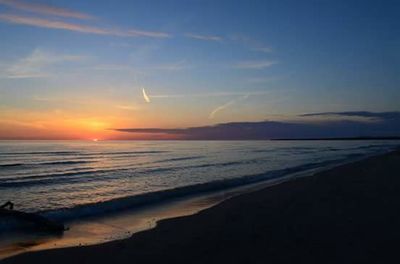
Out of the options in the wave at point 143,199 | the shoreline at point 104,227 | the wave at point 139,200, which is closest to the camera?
the shoreline at point 104,227

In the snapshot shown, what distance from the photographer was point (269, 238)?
8.66m

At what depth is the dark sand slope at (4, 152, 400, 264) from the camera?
7.37m

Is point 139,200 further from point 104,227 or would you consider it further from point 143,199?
point 104,227

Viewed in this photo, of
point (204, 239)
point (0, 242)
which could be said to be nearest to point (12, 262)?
point (0, 242)

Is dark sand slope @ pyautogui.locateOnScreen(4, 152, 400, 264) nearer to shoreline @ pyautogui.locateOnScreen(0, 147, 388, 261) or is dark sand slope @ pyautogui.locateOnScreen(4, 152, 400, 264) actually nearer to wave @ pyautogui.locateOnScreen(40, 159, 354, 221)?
shoreline @ pyautogui.locateOnScreen(0, 147, 388, 261)

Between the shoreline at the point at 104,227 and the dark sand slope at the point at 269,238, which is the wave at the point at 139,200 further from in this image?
the dark sand slope at the point at 269,238

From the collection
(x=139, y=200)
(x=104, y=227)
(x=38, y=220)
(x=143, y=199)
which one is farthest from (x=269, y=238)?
(x=143, y=199)

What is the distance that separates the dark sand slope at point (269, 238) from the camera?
24.2 ft

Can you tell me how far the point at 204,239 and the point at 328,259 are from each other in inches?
112

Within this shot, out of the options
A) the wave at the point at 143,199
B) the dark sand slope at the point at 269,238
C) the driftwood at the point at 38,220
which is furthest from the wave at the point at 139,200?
the dark sand slope at the point at 269,238

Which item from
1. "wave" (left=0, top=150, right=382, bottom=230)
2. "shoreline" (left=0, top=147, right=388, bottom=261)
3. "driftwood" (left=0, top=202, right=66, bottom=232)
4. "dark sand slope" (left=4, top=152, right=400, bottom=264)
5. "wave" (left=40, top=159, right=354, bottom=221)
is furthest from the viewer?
"wave" (left=40, top=159, right=354, bottom=221)

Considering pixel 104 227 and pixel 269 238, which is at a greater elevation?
pixel 269 238

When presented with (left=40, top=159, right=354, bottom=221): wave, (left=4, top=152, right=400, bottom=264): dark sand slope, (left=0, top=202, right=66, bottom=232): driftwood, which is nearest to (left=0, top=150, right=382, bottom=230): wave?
(left=40, top=159, right=354, bottom=221): wave

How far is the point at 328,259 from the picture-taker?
277 inches
